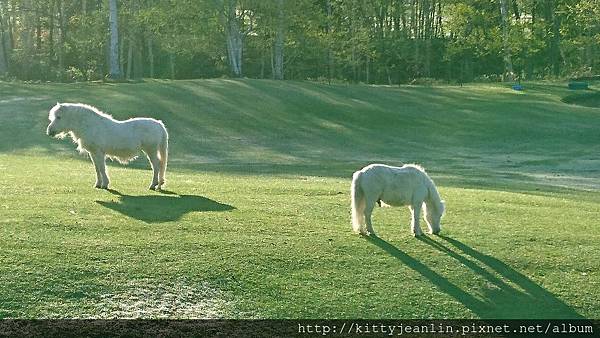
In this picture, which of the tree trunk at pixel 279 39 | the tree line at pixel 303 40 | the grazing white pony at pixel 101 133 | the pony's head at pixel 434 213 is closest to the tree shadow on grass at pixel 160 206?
the grazing white pony at pixel 101 133

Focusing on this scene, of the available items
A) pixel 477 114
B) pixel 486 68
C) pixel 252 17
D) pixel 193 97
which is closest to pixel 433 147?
pixel 477 114

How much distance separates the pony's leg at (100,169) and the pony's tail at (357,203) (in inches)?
264

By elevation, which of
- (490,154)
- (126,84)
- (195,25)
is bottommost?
(490,154)

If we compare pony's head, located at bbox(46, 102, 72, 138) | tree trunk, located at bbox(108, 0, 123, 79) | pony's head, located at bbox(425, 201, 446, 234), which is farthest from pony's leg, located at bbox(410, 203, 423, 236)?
tree trunk, located at bbox(108, 0, 123, 79)

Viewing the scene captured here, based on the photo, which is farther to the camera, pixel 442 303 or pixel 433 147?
pixel 433 147

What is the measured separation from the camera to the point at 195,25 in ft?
202

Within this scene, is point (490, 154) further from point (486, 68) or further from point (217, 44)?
point (486, 68)

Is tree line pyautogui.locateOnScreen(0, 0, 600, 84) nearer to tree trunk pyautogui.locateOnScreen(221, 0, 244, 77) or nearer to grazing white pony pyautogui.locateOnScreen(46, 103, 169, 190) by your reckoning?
tree trunk pyautogui.locateOnScreen(221, 0, 244, 77)

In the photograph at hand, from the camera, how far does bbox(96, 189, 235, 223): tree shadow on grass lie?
15547 millimetres

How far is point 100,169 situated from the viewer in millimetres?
19000

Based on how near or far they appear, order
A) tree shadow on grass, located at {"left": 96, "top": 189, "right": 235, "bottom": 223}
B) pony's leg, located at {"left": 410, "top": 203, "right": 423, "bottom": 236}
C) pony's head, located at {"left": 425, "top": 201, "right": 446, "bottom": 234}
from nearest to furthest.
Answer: pony's leg, located at {"left": 410, "top": 203, "right": 423, "bottom": 236}, pony's head, located at {"left": 425, "top": 201, "right": 446, "bottom": 234}, tree shadow on grass, located at {"left": 96, "top": 189, "right": 235, "bottom": 223}

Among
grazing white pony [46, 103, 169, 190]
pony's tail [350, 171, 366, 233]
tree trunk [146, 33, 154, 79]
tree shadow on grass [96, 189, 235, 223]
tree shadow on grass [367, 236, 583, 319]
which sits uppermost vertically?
tree trunk [146, 33, 154, 79]

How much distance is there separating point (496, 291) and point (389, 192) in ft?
9.00

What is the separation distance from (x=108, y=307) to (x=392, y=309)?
3734 mm
